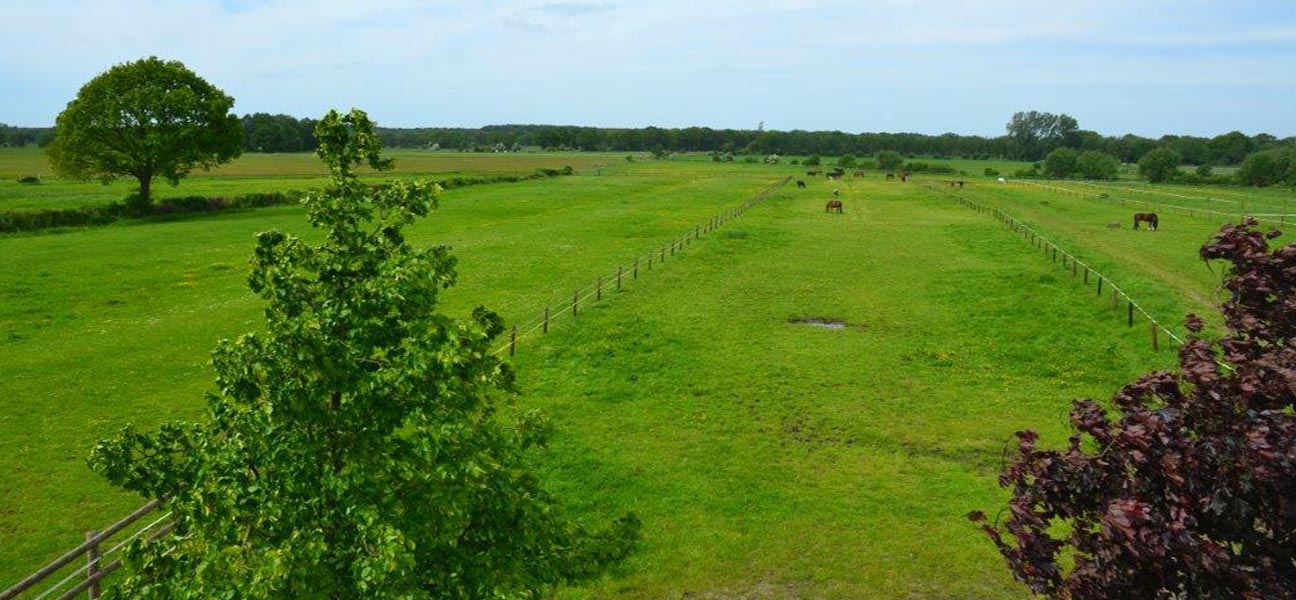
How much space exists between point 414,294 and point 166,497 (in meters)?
3.25

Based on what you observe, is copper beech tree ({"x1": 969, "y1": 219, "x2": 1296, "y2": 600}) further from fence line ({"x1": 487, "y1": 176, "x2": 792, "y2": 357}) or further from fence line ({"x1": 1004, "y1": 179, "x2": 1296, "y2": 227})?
fence line ({"x1": 1004, "y1": 179, "x2": 1296, "y2": 227})

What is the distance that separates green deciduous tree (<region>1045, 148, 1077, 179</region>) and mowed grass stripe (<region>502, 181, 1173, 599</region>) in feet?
509

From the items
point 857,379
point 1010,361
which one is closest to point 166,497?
point 857,379

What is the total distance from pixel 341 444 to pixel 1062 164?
202 m

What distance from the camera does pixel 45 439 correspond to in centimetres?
2192

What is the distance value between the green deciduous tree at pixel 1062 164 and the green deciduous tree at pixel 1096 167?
187cm

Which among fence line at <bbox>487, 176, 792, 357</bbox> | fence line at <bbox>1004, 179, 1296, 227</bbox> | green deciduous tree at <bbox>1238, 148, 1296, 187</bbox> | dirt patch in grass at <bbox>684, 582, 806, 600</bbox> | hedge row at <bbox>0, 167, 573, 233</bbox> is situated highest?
green deciduous tree at <bbox>1238, 148, 1296, 187</bbox>

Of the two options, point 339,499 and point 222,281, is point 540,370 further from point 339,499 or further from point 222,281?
point 222,281

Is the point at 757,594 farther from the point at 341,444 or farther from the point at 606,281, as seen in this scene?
the point at 606,281

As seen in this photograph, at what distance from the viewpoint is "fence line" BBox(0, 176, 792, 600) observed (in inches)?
482

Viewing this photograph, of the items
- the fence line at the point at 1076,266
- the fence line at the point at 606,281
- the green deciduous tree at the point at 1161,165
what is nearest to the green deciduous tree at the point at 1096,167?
the green deciduous tree at the point at 1161,165

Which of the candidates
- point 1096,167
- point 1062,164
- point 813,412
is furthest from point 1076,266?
point 1062,164

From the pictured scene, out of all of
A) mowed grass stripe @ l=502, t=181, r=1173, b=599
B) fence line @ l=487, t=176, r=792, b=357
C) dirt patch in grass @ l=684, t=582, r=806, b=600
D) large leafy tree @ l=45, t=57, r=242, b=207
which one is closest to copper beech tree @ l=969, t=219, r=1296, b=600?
dirt patch in grass @ l=684, t=582, r=806, b=600

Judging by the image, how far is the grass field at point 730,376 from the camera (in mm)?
17375
